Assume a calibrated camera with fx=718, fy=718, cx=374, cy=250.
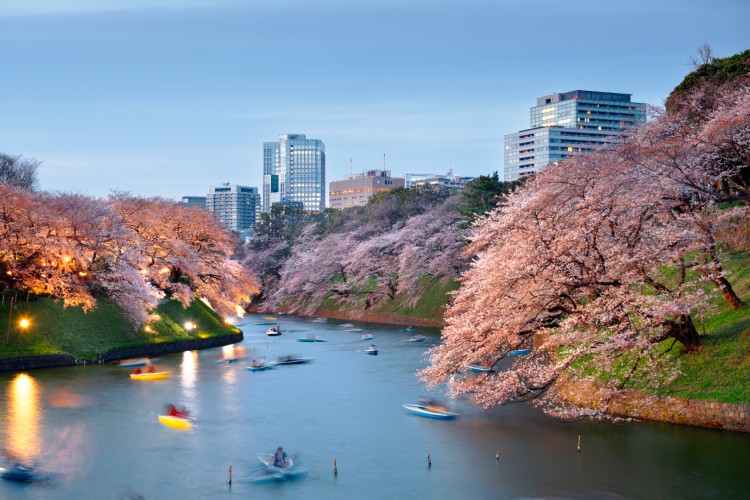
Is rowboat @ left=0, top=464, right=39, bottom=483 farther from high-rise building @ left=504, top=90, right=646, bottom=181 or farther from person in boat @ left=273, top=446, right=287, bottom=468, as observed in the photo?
high-rise building @ left=504, top=90, right=646, bottom=181

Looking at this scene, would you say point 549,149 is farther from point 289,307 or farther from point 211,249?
point 211,249

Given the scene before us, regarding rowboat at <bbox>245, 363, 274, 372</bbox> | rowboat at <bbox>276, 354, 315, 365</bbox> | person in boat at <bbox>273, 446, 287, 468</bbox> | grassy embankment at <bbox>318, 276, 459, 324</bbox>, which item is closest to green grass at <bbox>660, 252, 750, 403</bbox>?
person in boat at <bbox>273, 446, 287, 468</bbox>

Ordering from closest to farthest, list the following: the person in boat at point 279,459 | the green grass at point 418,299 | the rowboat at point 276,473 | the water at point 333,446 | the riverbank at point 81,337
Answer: the water at point 333,446
the rowboat at point 276,473
the person in boat at point 279,459
the riverbank at point 81,337
the green grass at point 418,299

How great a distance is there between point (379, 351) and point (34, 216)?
24.1 m

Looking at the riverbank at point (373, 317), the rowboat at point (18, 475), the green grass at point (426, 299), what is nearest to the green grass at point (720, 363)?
the rowboat at point (18, 475)

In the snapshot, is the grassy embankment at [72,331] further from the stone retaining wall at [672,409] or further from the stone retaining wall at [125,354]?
the stone retaining wall at [672,409]

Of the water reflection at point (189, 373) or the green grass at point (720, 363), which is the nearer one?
the green grass at point (720, 363)

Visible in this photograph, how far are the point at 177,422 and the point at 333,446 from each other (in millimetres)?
7075

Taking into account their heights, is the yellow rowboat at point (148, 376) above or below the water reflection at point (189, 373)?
above

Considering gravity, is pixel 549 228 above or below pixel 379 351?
above

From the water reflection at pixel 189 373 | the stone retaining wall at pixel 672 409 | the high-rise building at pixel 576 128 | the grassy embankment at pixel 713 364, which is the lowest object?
the water reflection at pixel 189 373

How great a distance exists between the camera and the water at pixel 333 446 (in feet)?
69.0

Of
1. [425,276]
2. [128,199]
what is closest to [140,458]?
[128,199]

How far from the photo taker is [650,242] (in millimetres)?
25562
